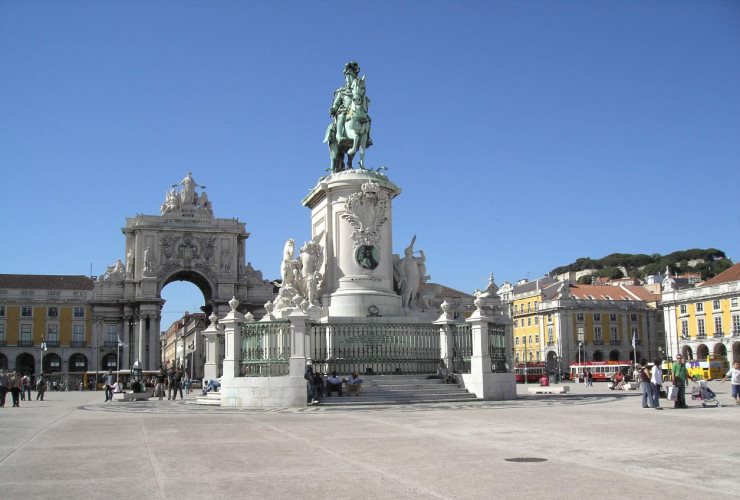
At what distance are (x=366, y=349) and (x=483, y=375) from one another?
3.48m

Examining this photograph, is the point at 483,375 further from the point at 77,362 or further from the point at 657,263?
the point at 657,263

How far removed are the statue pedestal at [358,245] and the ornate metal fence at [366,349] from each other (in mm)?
1229

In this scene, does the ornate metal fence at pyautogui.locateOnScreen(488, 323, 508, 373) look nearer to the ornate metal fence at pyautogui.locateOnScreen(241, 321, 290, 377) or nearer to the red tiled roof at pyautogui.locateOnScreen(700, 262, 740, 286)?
the ornate metal fence at pyautogui.locateOnScreen(241, 321, 290, 377)

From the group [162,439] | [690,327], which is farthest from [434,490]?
[690,327]

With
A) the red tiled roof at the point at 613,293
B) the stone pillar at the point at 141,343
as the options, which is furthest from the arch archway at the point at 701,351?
the stone pillar at the point at 141,343

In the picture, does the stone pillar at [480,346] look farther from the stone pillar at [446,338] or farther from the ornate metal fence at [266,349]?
the ornate metal fence at [266,349]

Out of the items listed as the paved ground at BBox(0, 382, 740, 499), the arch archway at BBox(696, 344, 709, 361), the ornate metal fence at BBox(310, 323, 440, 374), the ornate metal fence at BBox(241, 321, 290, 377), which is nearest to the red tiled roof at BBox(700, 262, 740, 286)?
the arch archway at BBox(696, 344, 709, 361)

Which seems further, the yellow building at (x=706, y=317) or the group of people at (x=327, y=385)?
the yellow building at (x=706, y=317)

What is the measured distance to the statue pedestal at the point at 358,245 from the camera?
25469 millimetres

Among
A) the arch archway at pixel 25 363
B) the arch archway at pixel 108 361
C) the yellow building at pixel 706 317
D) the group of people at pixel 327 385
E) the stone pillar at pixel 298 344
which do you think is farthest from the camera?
the arch archway at pixel 108 361

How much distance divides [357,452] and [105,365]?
Result: 90.7 metres

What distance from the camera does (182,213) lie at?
317 ft

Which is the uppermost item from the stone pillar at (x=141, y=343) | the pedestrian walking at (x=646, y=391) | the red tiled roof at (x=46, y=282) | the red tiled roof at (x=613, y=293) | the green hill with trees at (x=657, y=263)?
the green hill with trees at (x=657, y=263)

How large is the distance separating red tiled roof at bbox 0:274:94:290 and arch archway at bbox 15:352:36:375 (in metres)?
7.95
